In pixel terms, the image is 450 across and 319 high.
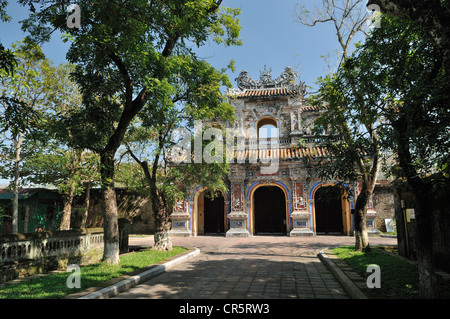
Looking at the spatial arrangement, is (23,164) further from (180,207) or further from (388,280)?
(388,280)

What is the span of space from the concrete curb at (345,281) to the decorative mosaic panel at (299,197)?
361 inches

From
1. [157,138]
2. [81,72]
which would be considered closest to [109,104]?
[81,72]

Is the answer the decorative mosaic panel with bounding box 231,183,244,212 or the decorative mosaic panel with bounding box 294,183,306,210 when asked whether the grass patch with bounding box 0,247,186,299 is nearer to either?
the decorative mosaic panel with bounding box 231,183,244,212

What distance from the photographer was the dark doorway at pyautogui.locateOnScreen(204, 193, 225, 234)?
20220mm

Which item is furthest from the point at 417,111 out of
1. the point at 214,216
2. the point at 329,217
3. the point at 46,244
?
the point at 214,216

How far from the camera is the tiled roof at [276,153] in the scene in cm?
1747

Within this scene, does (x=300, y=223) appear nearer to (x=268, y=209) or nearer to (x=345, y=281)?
(x=268, y=209)

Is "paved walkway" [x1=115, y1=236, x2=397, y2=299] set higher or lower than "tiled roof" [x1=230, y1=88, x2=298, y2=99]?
lower

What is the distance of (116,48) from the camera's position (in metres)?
6.03

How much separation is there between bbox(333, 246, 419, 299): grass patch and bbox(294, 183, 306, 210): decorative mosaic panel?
27.7ft

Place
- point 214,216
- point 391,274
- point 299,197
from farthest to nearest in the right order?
point 214,216 < point 299,197 < point 391,274

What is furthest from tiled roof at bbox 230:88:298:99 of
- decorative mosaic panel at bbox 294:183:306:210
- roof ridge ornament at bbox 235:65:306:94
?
decorative mosaic panel at bbox 294:183:306:210

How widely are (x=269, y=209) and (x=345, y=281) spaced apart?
15066 millimetres

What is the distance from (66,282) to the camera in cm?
557
